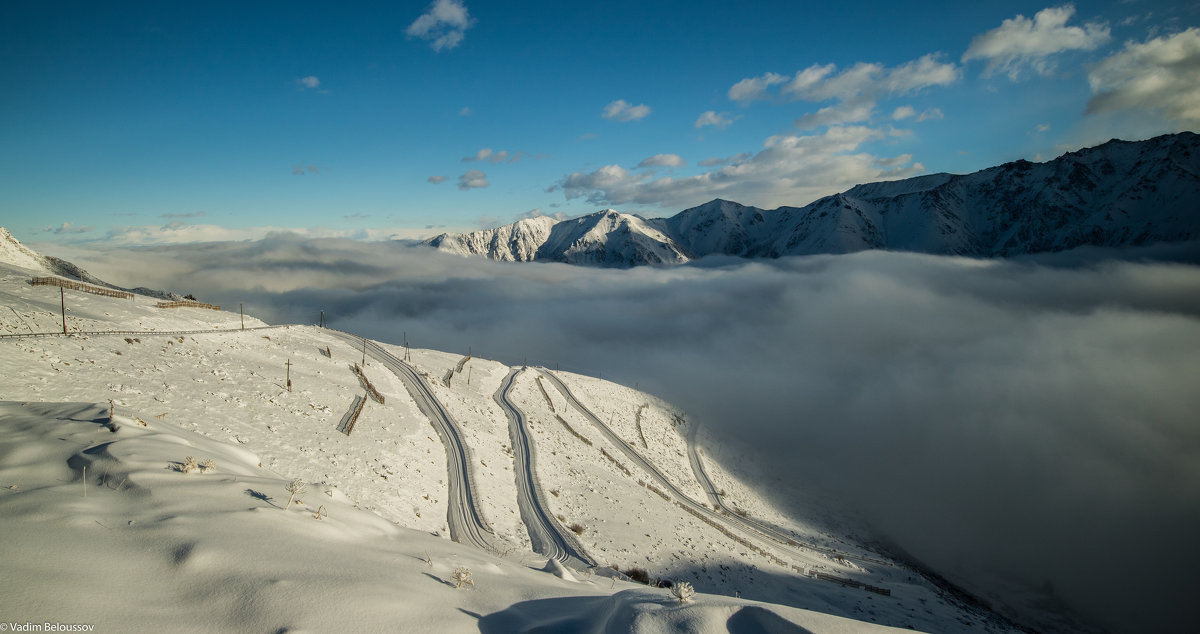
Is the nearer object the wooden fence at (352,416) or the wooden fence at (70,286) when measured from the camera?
the wooden fence at (352,416)

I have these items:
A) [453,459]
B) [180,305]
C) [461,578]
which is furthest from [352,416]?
[180,305]

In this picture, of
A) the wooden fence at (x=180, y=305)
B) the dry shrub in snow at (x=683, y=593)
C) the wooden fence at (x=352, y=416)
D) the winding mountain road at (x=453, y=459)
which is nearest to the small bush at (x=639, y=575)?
the winding mountain road at (x=453, y=459)

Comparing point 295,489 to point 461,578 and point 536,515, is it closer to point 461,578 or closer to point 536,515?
point 461,578

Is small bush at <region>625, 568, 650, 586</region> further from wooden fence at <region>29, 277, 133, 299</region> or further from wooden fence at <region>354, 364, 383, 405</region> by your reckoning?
wooden fence at <region>29, 277, 133, 299</region>

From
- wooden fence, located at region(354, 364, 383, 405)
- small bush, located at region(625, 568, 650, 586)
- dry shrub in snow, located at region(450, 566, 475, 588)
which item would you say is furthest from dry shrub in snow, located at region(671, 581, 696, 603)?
wooden fence, located at region(354, 364, 383, 405)

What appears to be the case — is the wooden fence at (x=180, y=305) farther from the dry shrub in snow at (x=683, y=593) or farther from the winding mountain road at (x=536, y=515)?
the dry shrub in snow at (x=683, y=593)

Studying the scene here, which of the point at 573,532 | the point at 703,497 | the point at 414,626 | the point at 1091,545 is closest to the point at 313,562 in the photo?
the point at 414,626
